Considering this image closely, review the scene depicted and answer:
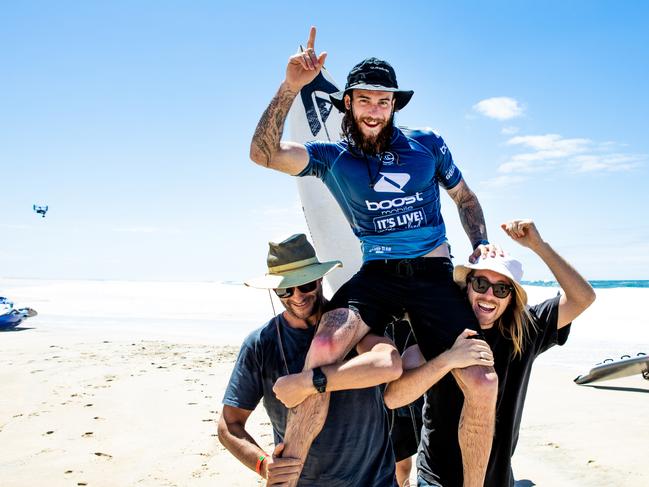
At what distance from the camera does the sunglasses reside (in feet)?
8.33

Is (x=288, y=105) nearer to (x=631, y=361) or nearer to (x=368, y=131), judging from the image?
(x=368, y=131)

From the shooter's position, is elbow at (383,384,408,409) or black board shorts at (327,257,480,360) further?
black board shorts at (327,257,480,360)

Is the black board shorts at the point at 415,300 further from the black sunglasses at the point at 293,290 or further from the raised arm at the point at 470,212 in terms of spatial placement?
the raised arm at the point at 470,212

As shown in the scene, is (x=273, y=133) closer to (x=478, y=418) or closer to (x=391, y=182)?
(x=391, y=182)

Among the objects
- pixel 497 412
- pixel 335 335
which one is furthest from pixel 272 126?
pixel 497 412

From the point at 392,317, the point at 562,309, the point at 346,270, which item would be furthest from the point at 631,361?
the point at 392,317

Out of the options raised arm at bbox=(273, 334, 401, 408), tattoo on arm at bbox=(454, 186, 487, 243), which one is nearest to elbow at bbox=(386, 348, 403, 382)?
raised arm at bbox=(273, 334, 401, 408)

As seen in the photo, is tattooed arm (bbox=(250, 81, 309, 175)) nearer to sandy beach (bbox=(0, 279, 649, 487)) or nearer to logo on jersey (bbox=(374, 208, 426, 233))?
logo on jersey (bbox=(374, 208, 426, 233))

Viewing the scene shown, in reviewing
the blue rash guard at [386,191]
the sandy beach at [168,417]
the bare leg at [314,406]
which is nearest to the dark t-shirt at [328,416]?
the bare leg at [314,406]

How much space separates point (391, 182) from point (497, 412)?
1.23m

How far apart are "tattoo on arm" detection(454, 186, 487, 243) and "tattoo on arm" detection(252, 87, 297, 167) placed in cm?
113

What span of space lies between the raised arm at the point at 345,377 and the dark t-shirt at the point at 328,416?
0.32 metres

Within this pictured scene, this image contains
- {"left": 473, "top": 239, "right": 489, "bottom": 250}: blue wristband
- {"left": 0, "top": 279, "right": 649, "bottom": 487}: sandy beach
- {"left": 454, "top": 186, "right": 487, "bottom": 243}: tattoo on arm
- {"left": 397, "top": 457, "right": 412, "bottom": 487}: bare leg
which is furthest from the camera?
{"left": 0, "top": 279, "right": 649, "bottom": 487}: sandy beach

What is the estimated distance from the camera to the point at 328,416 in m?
2.50
